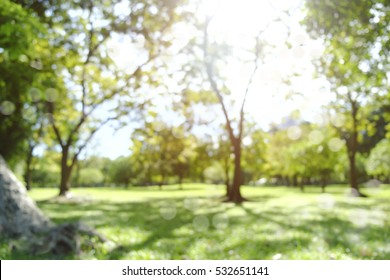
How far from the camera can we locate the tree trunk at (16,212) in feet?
37.3

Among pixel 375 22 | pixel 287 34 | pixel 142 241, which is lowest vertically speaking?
pixel 142 241

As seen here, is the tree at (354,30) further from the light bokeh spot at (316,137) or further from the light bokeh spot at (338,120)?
the light bokeh spot at (316,137)

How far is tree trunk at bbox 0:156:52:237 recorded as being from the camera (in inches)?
447

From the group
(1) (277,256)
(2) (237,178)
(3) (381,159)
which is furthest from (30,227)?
(3) (381,159)

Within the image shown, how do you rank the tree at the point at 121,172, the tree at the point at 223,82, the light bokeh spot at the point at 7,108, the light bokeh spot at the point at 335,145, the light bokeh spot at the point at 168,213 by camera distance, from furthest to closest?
the tree at the point at 121,172
the light bokeh spot at the point at 335,145
the tree at the point at 223,82
the light bokeh spot at the point at 7,108
the light bokeh spot at the point at 168,213

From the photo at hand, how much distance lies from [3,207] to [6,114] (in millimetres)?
13100

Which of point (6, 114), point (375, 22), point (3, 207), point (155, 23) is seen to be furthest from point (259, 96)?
point (3, 207)

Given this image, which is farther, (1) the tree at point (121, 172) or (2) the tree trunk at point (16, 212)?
(1) the tree at point (121, 172)

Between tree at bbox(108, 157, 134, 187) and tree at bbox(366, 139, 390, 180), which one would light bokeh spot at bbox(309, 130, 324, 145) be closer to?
tree at bbox(366, 139, 390, 180)

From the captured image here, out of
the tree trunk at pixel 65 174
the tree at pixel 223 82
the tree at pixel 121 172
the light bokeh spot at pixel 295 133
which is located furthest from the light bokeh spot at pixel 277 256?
the tree at pixel 121 172

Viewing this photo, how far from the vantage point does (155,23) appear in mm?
30109

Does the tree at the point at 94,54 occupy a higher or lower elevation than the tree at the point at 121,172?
higher

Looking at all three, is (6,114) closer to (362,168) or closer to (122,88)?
(122,88)

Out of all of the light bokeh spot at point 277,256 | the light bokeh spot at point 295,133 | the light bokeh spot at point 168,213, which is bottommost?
the light bokeh spot at point 168,213
